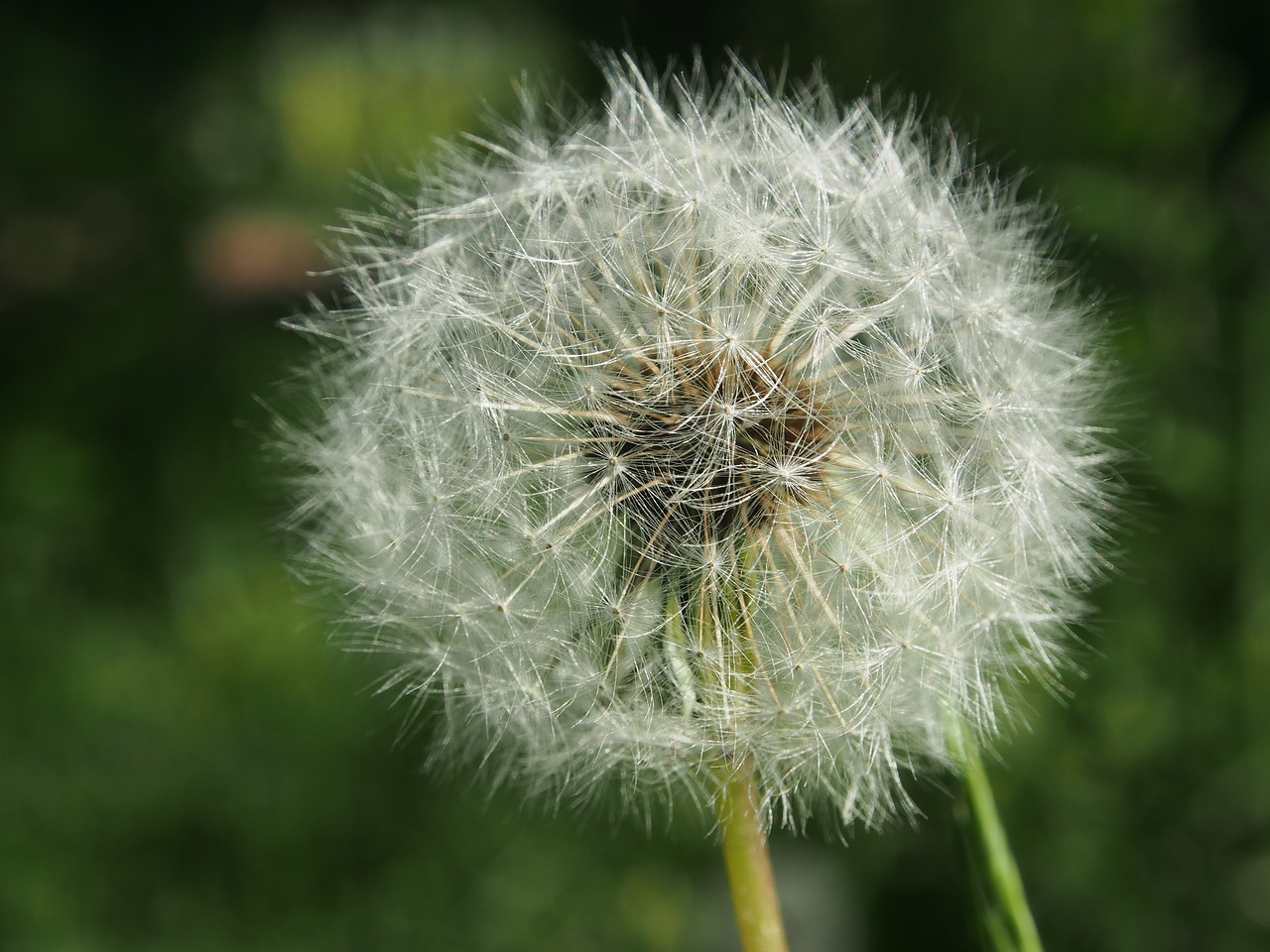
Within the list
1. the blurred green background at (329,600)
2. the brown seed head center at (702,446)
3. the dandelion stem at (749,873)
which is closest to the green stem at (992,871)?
the blurred green background at (329,600)

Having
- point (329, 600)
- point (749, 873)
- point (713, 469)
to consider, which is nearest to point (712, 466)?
point (713, 469)

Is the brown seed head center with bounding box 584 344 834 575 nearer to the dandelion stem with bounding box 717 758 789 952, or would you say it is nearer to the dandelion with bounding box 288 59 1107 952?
the dandelion with bounding box 288 59 1107 952

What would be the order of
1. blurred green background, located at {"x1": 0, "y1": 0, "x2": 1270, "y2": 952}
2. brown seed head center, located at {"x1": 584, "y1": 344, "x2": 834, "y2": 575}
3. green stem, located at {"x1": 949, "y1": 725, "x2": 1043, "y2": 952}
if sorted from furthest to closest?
blurred green background, located at {"x1": 0, "y1": 0, "x2": 1270, "y2": 952} < brown seed head center, located at {"x1": 584, "y1": 344, "x2": 834, "y2": 575} < green stem, located at {"x1": 949, "y1": 725, "x2": 1043, "y2": 952}

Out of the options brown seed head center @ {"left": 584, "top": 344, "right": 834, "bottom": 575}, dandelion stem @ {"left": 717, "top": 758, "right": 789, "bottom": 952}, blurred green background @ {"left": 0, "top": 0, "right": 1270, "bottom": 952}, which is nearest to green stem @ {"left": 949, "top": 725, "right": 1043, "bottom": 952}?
blurred green background @ {"left": 0, "top": 0, "right": 1270, "bottom": 952}

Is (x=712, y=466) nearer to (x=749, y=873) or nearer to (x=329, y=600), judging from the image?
(x=749, y=873)

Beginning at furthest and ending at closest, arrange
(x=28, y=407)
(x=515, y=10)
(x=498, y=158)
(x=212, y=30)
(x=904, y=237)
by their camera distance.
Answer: (x=515, y=10) < (x=212, y=30) < (x=28, y=407) < (x=498, y=158) < (x=904, y=237)

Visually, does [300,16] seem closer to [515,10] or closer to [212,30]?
[212,30]

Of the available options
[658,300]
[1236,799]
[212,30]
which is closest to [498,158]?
[658,300]
